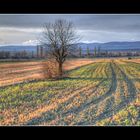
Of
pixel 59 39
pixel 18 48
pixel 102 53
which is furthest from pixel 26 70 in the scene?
pixel 102 53

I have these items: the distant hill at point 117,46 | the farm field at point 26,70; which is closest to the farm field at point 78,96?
the farm field at point 26,70

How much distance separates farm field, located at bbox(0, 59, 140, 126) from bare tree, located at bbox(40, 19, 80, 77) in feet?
0.68

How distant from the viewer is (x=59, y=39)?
19.4 ft

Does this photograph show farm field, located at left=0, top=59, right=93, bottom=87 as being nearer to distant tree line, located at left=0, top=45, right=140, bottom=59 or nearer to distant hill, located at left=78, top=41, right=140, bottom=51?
distant tree line, located at left=0, top=45, right=140, bottom=59

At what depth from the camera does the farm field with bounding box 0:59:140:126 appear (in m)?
5.71

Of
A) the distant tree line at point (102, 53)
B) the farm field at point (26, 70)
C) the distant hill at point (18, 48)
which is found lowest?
the farm field at point (26, 70)

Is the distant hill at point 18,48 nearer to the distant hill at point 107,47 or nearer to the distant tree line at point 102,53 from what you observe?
the distant hill at point 107,47

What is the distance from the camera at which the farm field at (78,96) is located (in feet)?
18.7

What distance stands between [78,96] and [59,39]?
88cm

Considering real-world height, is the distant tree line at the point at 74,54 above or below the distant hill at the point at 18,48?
below

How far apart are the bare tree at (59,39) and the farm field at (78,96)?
0.68 ft

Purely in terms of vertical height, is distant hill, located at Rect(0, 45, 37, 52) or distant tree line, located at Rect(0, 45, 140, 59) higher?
distant hill, located at Rect(0, 45, 37, 52)

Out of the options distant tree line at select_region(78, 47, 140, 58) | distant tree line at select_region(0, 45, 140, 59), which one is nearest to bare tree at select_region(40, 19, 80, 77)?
distant tree line at select_region(0, 45, 140, 59)
